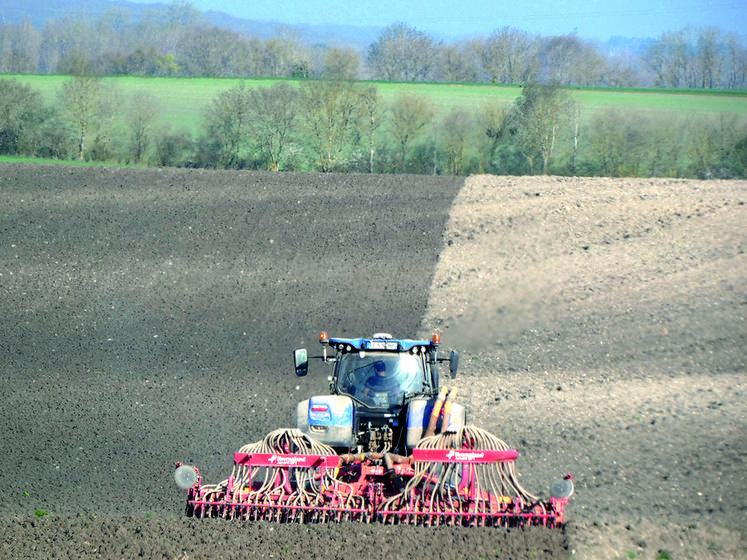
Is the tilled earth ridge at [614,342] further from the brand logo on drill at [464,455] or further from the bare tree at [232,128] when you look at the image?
the bare tree at [232,128]

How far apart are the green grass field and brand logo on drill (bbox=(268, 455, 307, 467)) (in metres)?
19.7

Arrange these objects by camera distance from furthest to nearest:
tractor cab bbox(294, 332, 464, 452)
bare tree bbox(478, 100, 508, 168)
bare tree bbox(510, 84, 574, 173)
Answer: bare tree bbox(478, 100, 508, 168), bare tree bbox(510, 84, 574, 173), tractor cab bbox(294, 332, 464, 452)

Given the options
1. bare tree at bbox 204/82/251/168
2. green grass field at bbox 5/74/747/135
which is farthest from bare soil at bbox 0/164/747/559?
green grass field at bbox 5/74/747/135

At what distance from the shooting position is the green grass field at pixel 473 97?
25859 millimetres

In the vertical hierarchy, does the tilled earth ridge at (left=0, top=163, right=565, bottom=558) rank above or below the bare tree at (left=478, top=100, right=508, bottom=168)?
below

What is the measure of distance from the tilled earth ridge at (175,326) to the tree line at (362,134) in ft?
10.6

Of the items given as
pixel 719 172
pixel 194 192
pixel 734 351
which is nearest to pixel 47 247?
pixel 194 192

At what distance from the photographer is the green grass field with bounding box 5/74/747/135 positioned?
25.9 m

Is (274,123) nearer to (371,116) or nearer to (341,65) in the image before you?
(371,116)

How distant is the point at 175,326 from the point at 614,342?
28.0ft

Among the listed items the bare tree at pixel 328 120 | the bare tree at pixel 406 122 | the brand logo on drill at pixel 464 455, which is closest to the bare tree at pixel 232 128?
the bare tree at pixel 328 120

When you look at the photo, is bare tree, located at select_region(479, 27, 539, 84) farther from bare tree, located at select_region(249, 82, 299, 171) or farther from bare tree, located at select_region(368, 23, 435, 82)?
bare tree, located at select_region(249, 82, 299, 171)

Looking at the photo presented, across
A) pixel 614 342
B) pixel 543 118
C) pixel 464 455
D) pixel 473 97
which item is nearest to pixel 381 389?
pixel 464 455

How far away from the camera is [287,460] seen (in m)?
8.24
